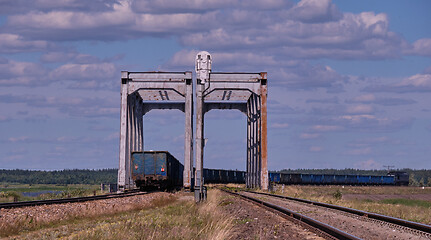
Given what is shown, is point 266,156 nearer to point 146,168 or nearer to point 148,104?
point 146,168

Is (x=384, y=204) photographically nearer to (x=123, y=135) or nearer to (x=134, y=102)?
(x=123, y=135)

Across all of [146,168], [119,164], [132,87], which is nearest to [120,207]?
[146,168]

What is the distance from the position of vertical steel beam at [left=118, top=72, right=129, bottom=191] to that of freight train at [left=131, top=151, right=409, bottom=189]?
4411 millimetres

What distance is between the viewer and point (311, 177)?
104875mm

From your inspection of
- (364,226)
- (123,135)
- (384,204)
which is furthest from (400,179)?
(364,226)

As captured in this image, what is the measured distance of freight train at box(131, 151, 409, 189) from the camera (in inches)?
1821

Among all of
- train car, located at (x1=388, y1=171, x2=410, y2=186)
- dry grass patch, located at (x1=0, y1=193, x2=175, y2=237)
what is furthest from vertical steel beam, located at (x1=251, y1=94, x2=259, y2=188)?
train car, located at (x1=388, y1=171, x2=410, y2=186)

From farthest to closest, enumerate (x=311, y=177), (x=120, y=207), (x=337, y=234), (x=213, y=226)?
(x=311, y=177), (x=120, y=207), (x=213, y=226), (x=337, y=234)

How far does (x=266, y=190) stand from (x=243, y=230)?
1608 inches

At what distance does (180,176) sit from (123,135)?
11706 mm

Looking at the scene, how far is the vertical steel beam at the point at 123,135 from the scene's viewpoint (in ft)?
178

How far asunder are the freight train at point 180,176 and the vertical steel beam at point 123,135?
4.41 metres

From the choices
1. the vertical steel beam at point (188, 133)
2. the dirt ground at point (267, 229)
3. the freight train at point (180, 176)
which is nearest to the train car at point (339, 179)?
the freight train at point (180, 176)

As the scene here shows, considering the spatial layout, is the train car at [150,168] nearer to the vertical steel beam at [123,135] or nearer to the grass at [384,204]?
the vertical steel beam at [123,135]
